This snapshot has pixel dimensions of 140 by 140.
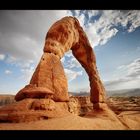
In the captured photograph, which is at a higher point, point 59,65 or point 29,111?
point 59,65

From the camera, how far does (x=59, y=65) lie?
7156mm

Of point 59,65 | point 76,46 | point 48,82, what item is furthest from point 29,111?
point 76,46

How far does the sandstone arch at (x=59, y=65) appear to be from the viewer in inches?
243

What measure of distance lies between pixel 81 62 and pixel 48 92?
489 cm

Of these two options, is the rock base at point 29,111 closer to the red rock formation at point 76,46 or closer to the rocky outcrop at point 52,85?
the rocky outcrop at point 52,85

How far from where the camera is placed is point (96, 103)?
9.96m

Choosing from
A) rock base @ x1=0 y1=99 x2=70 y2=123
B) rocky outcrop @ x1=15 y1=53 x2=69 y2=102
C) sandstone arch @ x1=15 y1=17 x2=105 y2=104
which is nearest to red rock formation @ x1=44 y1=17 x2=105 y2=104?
sandstone arch @ x1=15 y1=17 x2=105 y2=104

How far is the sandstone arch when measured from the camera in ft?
20.2

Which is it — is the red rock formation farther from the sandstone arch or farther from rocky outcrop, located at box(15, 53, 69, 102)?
rocky outcrop, located at box(15, 53, 69, 102)

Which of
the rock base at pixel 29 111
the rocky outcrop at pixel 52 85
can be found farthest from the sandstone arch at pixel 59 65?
the rock base at pixel 29 111

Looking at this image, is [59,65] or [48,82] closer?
[48,82]

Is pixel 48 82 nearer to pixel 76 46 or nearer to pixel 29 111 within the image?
pixel 29 111
